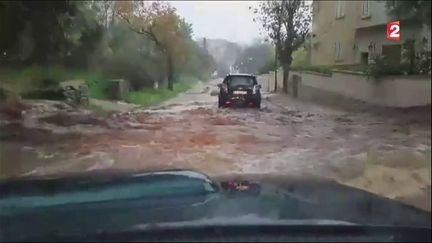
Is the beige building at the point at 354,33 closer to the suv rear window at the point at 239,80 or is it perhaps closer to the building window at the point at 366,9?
the building window at the point at 366,9

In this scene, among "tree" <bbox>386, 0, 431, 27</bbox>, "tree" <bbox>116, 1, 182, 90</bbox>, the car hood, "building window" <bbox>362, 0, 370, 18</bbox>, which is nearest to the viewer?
the car hood

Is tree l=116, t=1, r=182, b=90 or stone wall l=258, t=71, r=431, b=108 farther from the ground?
tree l=116, t=1, r=182, b=90

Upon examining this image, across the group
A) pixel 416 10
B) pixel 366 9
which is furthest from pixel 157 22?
pixel 416 10

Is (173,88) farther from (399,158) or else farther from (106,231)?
(106,231)

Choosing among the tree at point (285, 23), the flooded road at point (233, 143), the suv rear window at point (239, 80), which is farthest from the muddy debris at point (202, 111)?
the tree at point (285, 23)

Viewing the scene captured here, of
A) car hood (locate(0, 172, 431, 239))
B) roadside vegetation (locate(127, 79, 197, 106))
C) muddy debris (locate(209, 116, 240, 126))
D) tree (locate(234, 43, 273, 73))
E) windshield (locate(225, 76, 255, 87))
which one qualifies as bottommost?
car hood (locate(0, 172, 431, 239))

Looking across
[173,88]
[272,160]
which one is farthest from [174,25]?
[272,160]

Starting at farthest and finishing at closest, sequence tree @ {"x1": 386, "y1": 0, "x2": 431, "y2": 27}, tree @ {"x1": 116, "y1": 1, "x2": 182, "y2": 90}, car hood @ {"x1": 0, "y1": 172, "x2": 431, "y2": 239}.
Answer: tree @ {"x1": 116, "y1": 1, "x2": 182, "y2": 90}
tree @ {"x1": 386, "y1": 0, "x2": 431, "y2": 27}
car hood @ {"x1": 0, "y1": 172, "x2": 431, "y2": 239}

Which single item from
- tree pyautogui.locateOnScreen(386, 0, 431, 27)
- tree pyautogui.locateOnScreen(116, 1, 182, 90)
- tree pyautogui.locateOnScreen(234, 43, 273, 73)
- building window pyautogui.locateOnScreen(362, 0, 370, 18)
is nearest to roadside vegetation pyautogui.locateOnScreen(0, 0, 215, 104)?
tree pyautogui.locateOnScreen(116, 1, 182, 90)

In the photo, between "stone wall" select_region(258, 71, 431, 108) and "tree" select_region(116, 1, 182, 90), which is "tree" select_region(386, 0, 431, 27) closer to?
"stone wall" select_region(258, 71, 431, 108)
